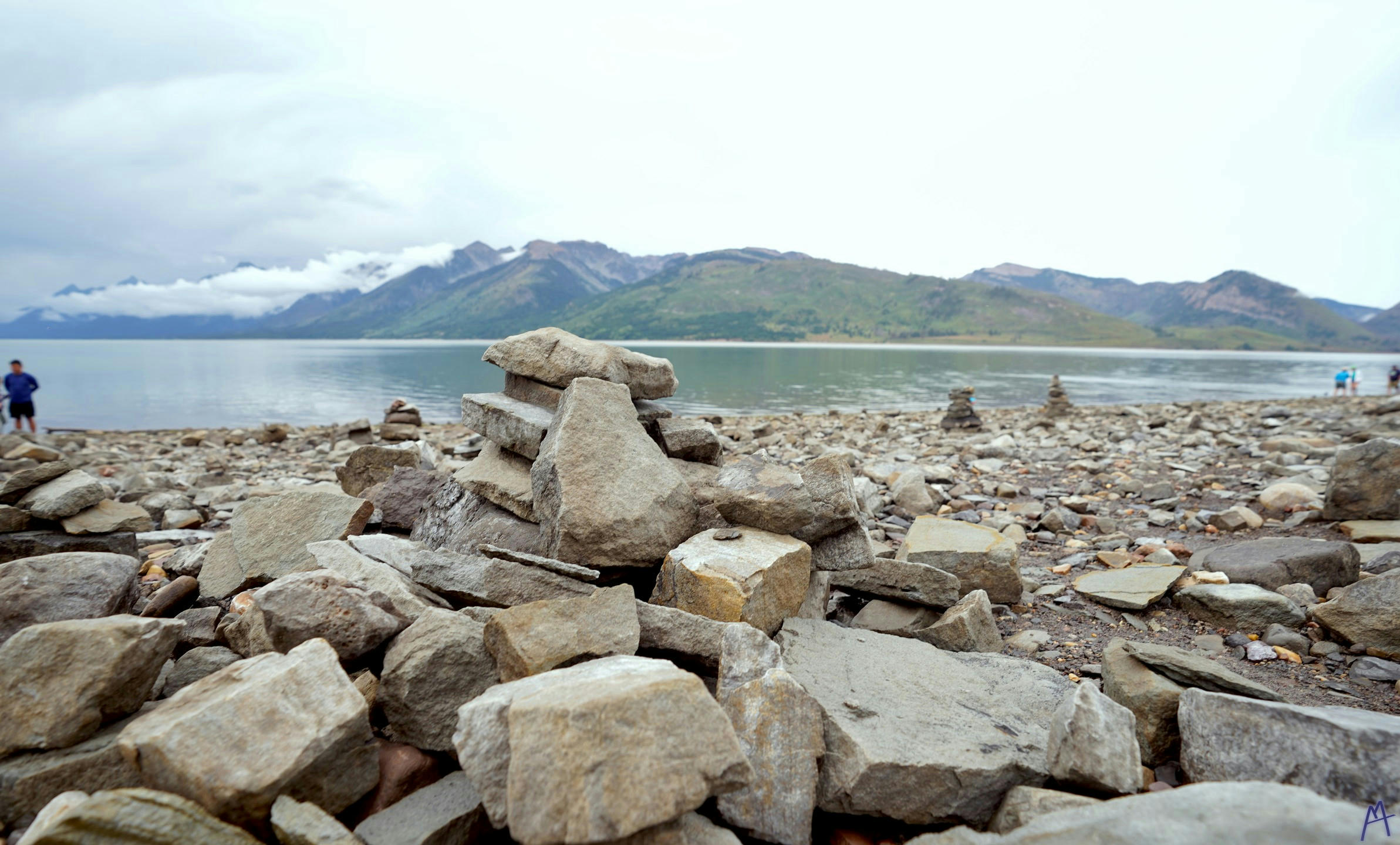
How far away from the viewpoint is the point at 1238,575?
6418mm

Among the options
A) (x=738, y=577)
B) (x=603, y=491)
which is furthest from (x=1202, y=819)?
(x=603, y=491)

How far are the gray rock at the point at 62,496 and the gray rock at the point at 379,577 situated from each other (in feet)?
10.5

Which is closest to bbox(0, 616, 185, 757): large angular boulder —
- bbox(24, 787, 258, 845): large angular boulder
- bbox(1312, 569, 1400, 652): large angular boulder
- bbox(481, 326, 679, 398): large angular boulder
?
bbox(24, 787, 258, 845): large angular boulder

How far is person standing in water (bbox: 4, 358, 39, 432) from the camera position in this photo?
2353cm

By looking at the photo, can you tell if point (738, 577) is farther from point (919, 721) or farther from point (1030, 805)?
point (1030, 805)

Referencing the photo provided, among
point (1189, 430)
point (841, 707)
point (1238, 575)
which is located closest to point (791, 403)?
point (1189, 430)

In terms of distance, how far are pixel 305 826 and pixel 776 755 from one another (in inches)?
85.9

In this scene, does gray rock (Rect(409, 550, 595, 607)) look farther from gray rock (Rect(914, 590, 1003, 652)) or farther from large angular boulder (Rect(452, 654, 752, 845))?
gray rock (Rect(914, 590, 1003, 652))

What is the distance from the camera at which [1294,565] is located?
20.5 feet

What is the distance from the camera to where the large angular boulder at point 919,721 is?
3318 millimetres

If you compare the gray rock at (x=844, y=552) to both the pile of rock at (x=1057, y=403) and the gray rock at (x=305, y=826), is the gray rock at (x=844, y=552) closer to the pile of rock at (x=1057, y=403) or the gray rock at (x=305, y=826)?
the gray rock at (x=305, y=826)

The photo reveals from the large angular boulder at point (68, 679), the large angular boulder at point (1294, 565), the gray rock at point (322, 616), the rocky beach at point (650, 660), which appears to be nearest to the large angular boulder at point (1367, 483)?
the rocky beach at point (650, 660)

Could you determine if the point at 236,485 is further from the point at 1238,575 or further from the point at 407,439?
the point at 1238,575

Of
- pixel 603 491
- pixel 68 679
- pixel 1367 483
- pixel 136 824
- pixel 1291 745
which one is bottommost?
pixel 136 824
